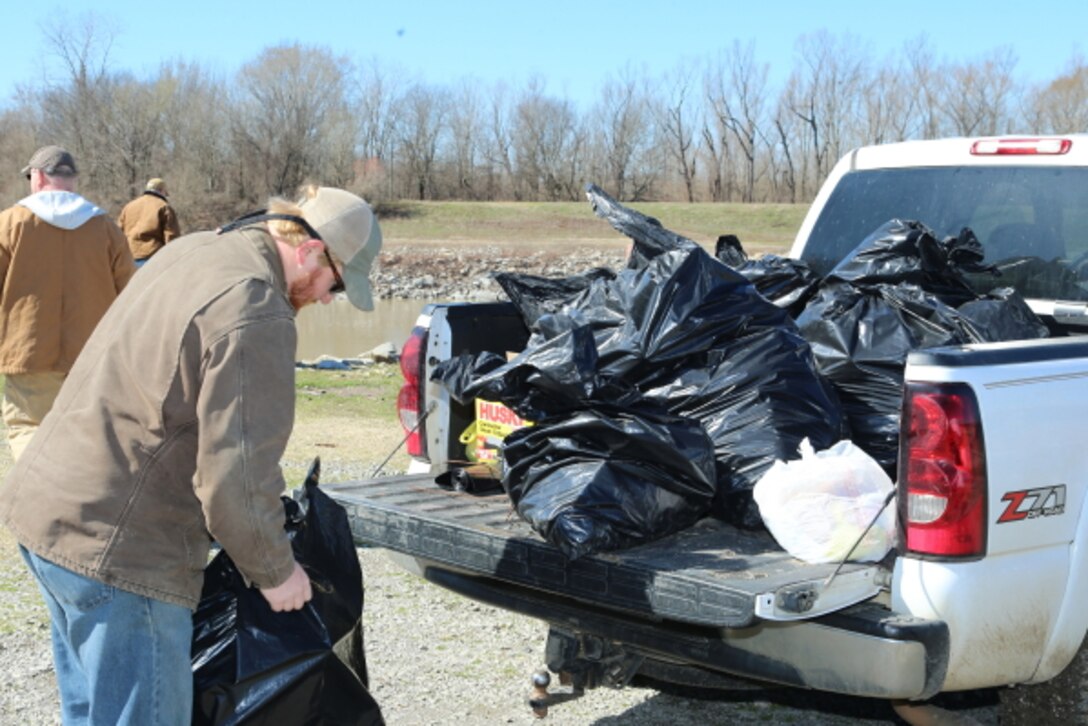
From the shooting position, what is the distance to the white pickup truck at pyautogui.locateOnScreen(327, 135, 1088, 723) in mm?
3143

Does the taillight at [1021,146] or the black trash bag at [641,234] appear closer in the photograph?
the black trash bag at [641,234]

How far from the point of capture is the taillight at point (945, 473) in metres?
3.14

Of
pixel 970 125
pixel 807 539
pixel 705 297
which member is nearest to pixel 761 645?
pixel 807 539

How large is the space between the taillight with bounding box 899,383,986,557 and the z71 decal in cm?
10

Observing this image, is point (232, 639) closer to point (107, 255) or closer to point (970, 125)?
point (107, 255)

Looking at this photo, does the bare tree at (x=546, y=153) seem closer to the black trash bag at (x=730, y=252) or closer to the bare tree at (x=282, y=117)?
the bare tree at (x=282, y=117)

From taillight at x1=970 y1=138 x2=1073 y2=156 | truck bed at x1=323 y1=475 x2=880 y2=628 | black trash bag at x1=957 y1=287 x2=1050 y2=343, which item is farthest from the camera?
taillight at x1=970 y1=138 x2=1073 y2=156

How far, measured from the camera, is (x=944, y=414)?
10.3 feet

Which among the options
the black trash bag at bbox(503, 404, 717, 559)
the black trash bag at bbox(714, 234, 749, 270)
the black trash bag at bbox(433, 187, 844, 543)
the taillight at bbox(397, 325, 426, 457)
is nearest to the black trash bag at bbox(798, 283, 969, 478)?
the black trash bag at bbox(433, 187, 844, 543)

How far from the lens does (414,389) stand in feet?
15.3

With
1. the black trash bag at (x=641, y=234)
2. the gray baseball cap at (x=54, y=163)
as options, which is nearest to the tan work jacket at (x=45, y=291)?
the gray baseball cap at (x=54, y=163)

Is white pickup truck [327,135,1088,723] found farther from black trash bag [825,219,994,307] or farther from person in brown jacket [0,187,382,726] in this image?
black trash bag [825,219,994,307]

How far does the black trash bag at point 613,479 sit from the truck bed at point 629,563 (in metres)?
0.07

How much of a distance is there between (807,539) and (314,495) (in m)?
1.28
